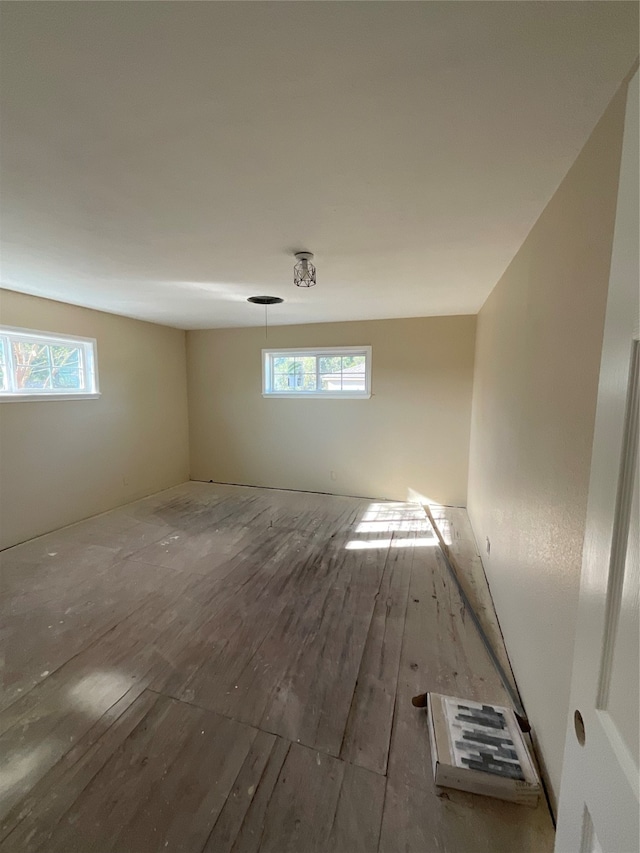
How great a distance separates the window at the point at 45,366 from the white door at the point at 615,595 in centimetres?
418

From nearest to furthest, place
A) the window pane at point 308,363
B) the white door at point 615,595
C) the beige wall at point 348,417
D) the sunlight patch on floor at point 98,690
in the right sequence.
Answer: the white door at point 615,595 → the sunlight patch on floor at point 98,690 → the beige wall at point 348,417 → the window pane at point 308,363

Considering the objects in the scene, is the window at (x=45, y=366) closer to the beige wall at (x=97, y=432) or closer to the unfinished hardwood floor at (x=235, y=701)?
the beige wall at (x=97, y=432)

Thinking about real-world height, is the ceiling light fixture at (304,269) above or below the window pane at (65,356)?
above

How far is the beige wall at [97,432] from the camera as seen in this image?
3164 millimetres

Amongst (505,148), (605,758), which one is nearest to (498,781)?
(605,758)

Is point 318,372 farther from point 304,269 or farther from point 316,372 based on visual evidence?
point 304,269

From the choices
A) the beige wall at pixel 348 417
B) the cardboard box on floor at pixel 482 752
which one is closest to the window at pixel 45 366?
the beige wall at pixel 348 417

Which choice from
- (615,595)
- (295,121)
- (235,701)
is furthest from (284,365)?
(615,595)

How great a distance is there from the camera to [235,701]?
5.20ft

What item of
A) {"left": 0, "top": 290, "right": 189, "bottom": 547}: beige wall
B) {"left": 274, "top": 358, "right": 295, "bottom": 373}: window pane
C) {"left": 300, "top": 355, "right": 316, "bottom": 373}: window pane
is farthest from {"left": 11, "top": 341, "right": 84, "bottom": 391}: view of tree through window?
{"left": 300, "top": 355, "right": 316, "bottom": 373}: window pane

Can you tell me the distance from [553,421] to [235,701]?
189cm

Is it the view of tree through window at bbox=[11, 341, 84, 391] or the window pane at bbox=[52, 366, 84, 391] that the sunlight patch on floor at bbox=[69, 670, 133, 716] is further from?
the window pane at bbox=[52, 366, 84, 391]

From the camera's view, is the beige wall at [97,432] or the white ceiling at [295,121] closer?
the white ceiling at [295,121]

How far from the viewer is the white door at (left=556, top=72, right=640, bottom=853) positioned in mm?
512
